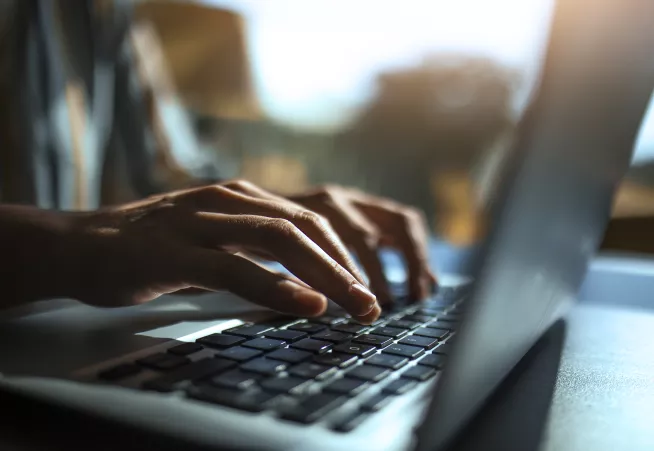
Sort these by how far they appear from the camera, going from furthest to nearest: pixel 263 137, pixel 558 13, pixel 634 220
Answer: pixel 263 137
pixel 634 220
pixel 558 13

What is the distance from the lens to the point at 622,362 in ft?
1.45

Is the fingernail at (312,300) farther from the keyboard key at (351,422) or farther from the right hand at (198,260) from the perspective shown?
the keyboard key at (351,422)

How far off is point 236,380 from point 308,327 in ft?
0.50

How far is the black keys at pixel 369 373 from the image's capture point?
34 cm

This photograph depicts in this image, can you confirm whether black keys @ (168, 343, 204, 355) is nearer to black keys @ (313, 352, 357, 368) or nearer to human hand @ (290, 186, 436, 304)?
black keys @ (313, 352, 357, 368)

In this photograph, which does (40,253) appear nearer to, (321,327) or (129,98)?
(321,327)

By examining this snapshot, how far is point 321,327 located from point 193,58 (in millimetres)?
1755

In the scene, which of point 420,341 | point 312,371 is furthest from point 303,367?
point 420,341

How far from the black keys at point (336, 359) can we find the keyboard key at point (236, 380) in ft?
0.16

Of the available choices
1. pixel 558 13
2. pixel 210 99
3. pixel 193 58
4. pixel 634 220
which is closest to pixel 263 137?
pixel 210 99

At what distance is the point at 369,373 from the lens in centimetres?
34

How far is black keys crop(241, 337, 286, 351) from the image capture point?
40cm

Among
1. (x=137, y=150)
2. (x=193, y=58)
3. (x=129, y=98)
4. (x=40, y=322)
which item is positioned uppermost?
(x=193, y=58)

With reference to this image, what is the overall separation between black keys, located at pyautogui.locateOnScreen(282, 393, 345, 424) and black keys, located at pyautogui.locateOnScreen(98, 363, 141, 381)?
0.36ft
